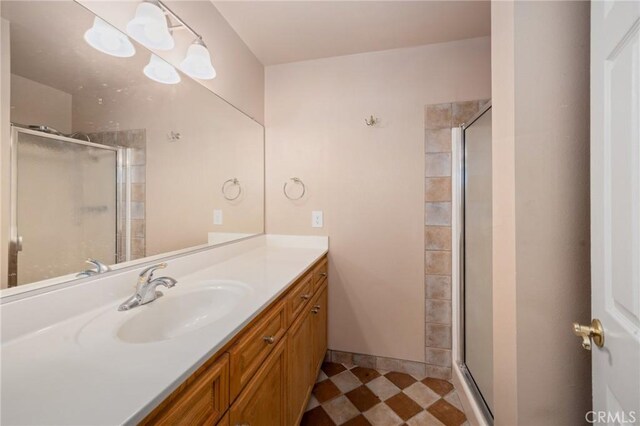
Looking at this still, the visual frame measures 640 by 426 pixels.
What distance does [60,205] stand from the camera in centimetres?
81

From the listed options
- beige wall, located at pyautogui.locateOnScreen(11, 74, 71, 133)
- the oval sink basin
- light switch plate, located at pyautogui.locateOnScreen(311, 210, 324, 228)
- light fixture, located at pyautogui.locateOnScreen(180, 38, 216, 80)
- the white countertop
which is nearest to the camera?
the white countertop

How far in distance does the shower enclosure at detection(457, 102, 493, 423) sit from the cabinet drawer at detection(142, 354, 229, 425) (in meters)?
1.25

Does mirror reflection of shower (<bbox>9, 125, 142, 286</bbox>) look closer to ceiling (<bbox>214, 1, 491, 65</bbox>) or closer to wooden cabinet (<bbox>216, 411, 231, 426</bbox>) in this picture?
wooden cabinet (<bbox>216, 411, 231, 426</bbox>)

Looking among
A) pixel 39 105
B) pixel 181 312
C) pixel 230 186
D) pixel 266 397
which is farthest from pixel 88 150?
pixel 266 397

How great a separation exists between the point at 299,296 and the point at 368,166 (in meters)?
1.11

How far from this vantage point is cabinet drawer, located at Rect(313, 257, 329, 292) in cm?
164

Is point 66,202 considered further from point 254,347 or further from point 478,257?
point 478,257

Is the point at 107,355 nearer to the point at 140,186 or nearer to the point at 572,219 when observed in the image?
the point at 140,186

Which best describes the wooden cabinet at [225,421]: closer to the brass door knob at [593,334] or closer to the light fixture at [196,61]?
the brass door knob at [593,334]

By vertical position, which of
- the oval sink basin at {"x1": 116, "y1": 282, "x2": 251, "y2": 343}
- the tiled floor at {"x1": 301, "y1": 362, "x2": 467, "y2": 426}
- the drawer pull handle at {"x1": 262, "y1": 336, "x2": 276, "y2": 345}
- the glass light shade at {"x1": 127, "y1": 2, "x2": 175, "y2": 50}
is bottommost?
the tiled floor at {"x1": 301, "y1": 362, "x2": 467, "y2": 426}

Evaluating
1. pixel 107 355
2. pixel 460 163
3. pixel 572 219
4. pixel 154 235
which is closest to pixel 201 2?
pixel 154 235

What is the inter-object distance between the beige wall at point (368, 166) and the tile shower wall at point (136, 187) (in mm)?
1076

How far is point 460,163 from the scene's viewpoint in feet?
5.55

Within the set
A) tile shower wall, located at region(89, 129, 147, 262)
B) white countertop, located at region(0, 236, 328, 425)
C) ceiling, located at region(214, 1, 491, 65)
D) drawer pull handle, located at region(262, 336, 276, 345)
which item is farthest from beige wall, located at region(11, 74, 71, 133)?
ceiling, located at region(214, 1, 491, 65)
